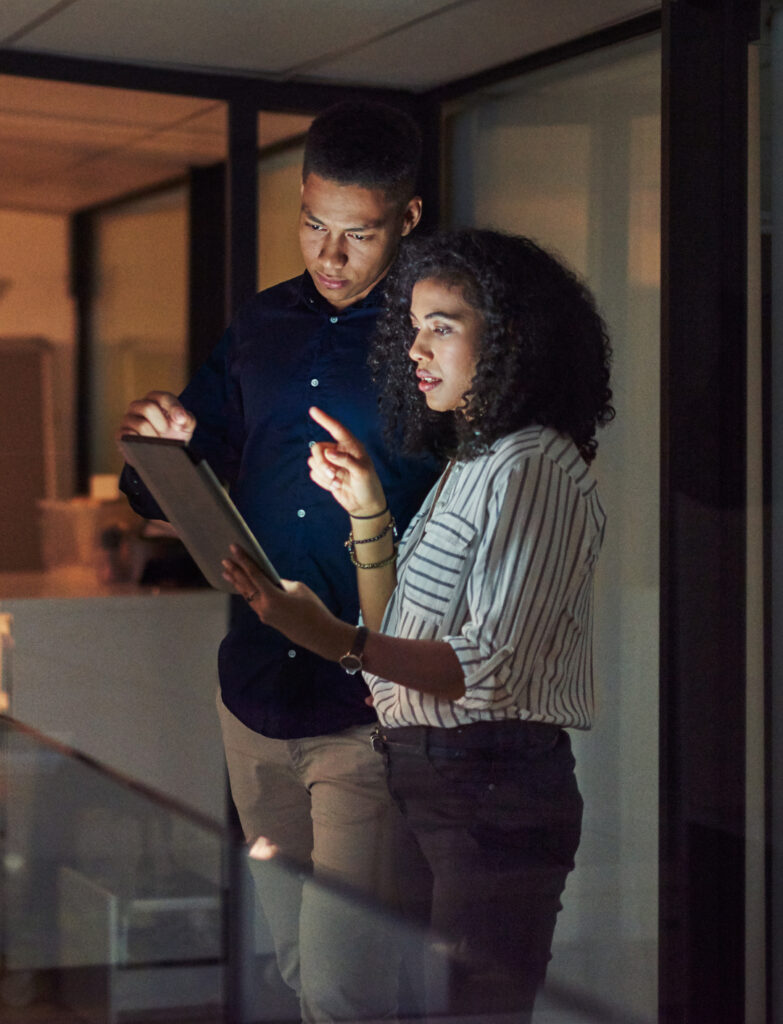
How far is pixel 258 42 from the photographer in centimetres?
252

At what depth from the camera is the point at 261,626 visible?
207 cm

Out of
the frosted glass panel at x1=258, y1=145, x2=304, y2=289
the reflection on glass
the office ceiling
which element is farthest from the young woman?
the office ceiling

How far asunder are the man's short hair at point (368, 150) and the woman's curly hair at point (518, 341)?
0.16 metres

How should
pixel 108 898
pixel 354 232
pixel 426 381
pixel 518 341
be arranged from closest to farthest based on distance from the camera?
pixel 518 341, pixel 426 381, pixel 354 232, pixel 108 898

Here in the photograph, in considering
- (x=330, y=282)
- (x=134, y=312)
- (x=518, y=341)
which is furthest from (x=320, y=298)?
(x=134, y=312)

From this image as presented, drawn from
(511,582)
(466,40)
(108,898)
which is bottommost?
(108,898)

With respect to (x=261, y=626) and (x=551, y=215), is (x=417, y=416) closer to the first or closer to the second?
(x=261, y=626)

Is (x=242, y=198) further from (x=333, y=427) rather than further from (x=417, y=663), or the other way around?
(x=417, y=663)

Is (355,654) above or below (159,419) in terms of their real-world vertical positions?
below

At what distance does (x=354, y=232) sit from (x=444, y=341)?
0.26 meters

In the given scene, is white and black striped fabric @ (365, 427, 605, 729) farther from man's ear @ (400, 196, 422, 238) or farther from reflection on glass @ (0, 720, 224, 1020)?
reflection on glass @ (0, 720, 224, 1020)

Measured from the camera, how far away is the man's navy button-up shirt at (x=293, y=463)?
6.36 ft

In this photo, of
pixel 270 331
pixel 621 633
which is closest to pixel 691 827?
pixel 621 633

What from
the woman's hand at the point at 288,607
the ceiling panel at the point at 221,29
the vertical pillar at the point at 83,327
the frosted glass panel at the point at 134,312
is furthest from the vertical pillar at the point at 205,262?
the woman's hand at the point at 288,607
